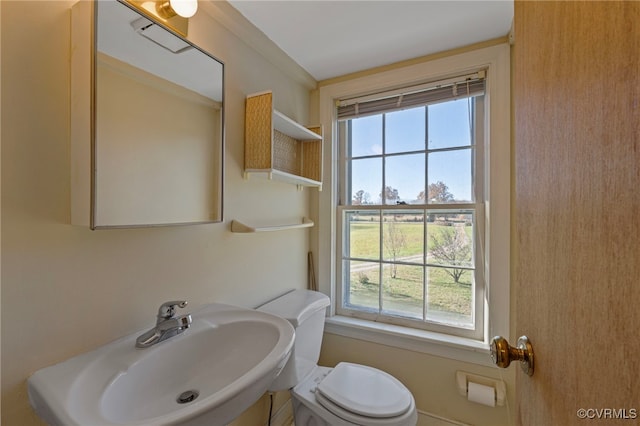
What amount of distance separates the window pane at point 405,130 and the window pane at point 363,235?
0.43 metres

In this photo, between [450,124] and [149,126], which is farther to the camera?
[450,124]

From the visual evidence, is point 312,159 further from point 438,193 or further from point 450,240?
point 450,240

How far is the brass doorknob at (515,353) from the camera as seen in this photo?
1.67 ft

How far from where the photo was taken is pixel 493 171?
1.42 m

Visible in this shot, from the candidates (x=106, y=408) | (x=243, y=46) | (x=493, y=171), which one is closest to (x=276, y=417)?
(x=106, y=408)

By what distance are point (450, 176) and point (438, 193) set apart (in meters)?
0.11

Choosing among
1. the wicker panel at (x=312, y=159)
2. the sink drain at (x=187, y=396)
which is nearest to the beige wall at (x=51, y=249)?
the sink drain at (x=187, y=396)

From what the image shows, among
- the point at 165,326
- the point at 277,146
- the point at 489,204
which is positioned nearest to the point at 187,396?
the point at 165,326

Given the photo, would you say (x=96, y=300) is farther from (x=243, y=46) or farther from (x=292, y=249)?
(x=243, y=46)

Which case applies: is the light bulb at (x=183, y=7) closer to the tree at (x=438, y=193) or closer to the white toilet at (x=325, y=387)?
the white toilet at (x=325, y=387)

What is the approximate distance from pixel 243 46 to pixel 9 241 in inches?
45.7

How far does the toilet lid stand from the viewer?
3.56 ft

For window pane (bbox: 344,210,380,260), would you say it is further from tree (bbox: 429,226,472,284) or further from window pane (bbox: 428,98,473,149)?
window pane (bbox: 428,98,473,149)

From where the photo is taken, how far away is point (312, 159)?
5.67 feet
